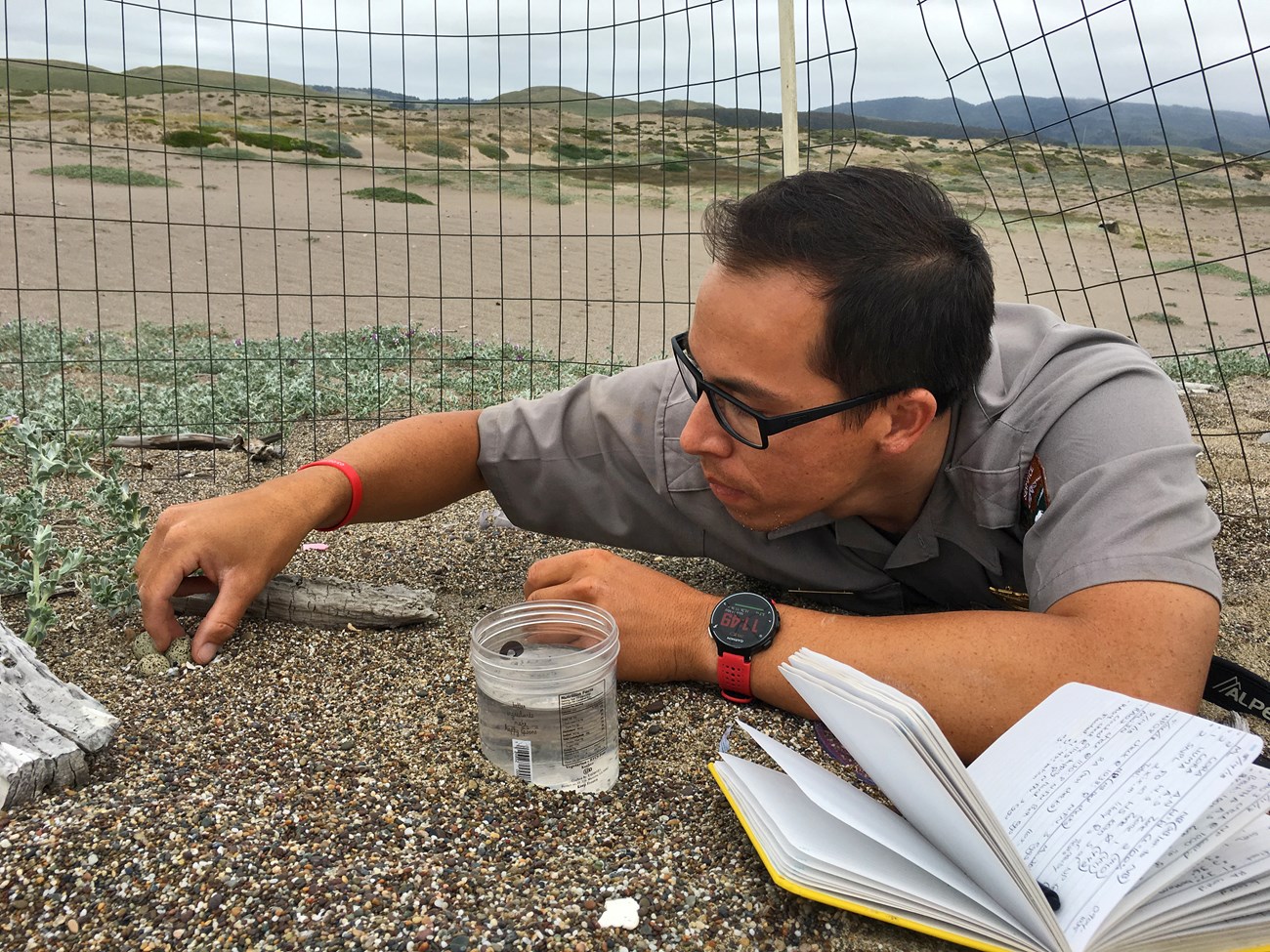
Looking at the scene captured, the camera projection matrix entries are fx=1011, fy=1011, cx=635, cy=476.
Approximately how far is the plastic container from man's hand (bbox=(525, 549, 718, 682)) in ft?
0.78

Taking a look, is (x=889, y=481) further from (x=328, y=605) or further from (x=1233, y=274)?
(x=1233, y=274)

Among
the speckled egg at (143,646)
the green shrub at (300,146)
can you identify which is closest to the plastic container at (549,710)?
the speckled egg at (143,646)

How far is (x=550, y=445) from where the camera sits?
2738 mm

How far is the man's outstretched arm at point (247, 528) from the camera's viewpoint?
226 centimetres

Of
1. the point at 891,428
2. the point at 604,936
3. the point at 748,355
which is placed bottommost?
the point at 604,936

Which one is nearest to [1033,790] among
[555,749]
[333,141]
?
[555,749]

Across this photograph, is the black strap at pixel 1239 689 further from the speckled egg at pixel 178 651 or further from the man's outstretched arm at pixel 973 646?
the speckled egg at pixel 178 651

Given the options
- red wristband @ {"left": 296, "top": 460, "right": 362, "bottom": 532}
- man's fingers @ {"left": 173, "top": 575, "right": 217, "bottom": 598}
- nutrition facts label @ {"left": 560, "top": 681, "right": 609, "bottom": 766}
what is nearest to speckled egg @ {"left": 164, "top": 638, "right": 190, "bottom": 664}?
man's fingers @ {"left": 173, "top": 575, "right": 217, "bottom": 598}

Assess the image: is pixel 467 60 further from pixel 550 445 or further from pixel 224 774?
pixel 224 774

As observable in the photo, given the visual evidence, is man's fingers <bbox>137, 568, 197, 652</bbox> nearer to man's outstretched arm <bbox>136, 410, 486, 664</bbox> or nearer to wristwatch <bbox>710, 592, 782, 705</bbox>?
man's outstretched arm <bbox>136, 410, 486, 664</bbox>

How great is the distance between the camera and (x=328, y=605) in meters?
2.60

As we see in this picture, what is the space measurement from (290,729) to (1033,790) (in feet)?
4.69

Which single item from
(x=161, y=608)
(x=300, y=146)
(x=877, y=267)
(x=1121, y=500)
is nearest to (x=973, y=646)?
(x=1121, y=500)

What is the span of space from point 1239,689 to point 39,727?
2.53m
